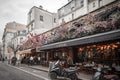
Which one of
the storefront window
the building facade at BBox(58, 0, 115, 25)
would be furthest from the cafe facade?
the building facade at BBox(58, 0, 115, 25)

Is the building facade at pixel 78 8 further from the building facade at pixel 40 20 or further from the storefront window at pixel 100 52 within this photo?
the storefront window at pixel 100 52

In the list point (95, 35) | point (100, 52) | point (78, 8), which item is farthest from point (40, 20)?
point (95, 35)

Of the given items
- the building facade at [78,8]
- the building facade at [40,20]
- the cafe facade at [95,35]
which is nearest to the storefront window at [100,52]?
the cafe facade at [95,35]

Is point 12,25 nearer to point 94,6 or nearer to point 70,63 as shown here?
point 94,6

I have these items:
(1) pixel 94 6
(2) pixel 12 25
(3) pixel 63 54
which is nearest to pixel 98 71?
(3) pixel 63 54

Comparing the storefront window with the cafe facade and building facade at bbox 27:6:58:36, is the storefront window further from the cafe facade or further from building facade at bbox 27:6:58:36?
building facade at bbox 27:6:58:36

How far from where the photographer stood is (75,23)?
2180 centimetres

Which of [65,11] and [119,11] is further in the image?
[65,11]

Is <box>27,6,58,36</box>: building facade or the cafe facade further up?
<box>27,6,58,36</box>: building facade

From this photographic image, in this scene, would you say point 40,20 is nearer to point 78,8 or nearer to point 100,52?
point 78,8

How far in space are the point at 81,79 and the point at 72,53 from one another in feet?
27.5

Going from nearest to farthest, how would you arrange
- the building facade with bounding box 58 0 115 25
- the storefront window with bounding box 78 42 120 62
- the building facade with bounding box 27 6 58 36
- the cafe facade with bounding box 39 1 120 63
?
1. the cafe facade with bounding box 39 1 120 63
2. the storefront window with bounding box 78 42 120 62
3. the building facade with bounding box 58 0 115 25
4. the building facade with bounding box 27 6 58 36

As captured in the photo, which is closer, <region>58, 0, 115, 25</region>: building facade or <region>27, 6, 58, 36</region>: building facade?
<region>58, 0, 115, 25</region>: building facade

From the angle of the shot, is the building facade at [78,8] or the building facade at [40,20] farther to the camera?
the building facade at [40,20]
